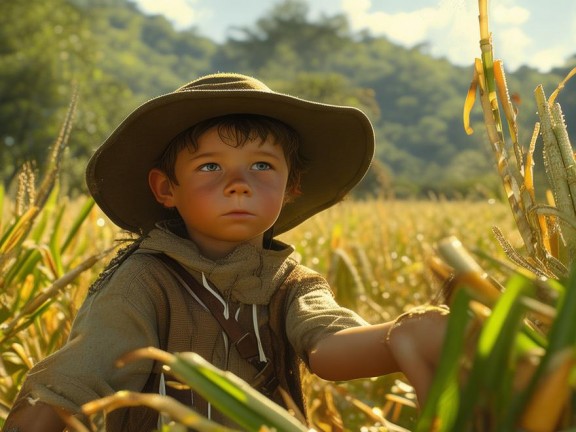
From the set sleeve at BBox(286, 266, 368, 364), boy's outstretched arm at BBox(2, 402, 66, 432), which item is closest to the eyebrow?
sleeve at BBox(286, 266, 368, 364)

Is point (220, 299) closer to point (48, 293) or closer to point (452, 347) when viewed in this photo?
point (48, 293)

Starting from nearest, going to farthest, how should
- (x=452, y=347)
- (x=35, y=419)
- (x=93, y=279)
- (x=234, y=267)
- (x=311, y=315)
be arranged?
(x=452, y=347) → (x=35, y=419) → (x=311, y=315) → (x=234, y=267) → (x=93, y=279)

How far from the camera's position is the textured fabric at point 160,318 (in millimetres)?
1483

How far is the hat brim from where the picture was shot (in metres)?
1.83

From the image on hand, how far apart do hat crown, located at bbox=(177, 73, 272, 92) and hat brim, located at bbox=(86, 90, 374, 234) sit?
0.07m

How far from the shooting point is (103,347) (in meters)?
1.53

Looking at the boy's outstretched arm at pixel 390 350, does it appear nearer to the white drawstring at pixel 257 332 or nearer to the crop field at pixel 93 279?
the crop field at pixel 93 279

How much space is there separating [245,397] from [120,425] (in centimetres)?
100

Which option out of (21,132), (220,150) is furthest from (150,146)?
(21,132)

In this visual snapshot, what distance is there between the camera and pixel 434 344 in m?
1.07

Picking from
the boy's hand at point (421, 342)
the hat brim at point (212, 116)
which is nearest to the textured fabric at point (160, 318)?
the hat brim at point (212, 116)

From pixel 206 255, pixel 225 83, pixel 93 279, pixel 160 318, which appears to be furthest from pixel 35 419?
pixel 93 279

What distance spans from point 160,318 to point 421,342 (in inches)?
28.7

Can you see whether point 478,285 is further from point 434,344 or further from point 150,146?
point 150,146
